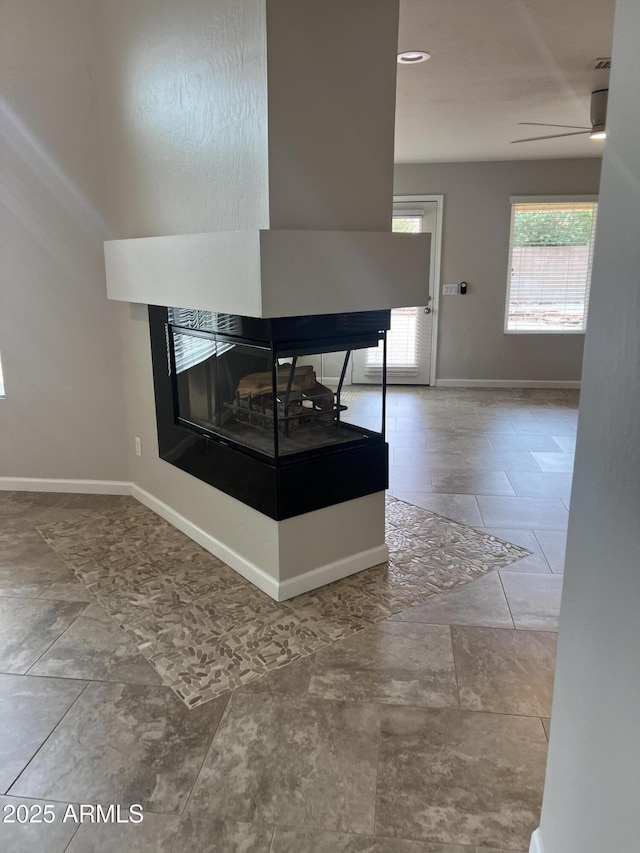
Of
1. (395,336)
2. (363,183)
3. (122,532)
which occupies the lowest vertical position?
(122,532)

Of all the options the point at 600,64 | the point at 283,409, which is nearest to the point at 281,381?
the point at 283,409

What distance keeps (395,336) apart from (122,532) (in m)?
4.67

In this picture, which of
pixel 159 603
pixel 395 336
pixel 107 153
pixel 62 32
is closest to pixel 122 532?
pixel 159 603

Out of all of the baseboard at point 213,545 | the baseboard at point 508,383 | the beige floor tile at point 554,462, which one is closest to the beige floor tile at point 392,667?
the baseboard at point 213,545

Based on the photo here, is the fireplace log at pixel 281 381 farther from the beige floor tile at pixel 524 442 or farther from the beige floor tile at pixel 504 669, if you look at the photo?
the beige floor tile at pixel 524 442

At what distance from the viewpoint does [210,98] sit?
2.43 meters

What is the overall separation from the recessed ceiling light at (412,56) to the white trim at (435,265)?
3530mm

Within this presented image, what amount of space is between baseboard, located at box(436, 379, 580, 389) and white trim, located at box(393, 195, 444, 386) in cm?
18

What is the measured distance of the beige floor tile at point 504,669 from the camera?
2035 millimetres

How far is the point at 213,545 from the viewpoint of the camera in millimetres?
3080

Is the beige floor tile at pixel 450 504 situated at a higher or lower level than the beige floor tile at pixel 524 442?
lower

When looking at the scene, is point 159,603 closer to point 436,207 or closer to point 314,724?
point 314,724

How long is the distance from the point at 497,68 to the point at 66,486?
3.55 metres

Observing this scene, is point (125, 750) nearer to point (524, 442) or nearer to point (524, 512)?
point (524, 512)
